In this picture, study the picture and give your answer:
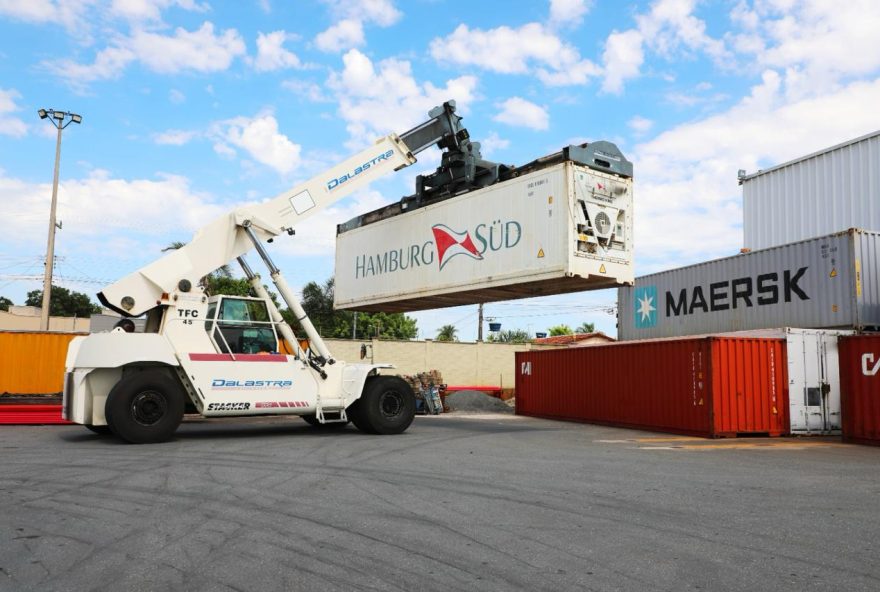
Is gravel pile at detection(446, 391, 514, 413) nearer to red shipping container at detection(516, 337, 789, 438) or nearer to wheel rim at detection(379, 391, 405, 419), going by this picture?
red shipping container at detection(516, 337, 789, 438)

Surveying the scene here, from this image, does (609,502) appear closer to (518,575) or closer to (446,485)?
(446,485)

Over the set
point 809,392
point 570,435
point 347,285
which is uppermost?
point 347,285

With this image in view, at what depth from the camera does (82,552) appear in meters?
5.01

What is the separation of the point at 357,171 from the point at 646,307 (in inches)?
461

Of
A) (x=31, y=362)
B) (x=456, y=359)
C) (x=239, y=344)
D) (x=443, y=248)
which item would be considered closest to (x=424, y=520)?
(x=239, y=344)

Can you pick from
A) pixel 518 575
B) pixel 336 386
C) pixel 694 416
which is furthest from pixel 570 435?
pixel 518 575

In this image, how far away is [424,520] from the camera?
6102mm

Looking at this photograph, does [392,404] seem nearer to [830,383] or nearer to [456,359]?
[830,383]

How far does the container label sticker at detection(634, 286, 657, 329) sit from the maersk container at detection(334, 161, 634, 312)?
8979 millimetres

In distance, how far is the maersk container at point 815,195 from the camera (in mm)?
17891

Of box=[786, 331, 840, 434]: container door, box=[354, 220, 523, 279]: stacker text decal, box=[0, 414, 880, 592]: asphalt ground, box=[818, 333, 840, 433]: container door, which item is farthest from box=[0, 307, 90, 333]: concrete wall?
box=[818, 333, 840, 433]: container door

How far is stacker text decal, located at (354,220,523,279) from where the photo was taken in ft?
43.8

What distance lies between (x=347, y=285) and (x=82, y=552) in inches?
501

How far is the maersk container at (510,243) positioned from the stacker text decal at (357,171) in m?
1.40
